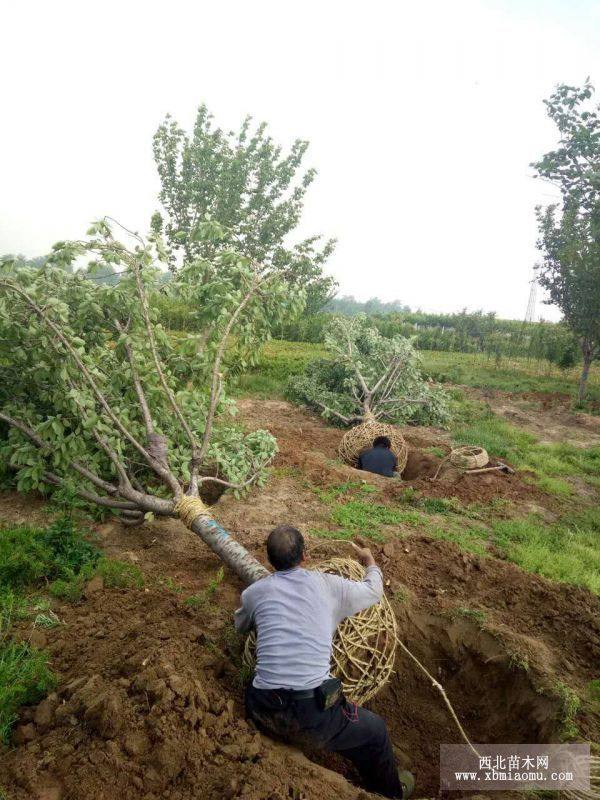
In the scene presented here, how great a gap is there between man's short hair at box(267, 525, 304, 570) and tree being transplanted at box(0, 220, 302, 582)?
109 centimetres

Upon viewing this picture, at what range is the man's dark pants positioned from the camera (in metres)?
2.58

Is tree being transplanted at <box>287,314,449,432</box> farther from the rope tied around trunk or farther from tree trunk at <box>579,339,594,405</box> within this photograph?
the rope tied around trunk

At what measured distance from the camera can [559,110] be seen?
53.4ft

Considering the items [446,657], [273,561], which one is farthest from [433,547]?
[273,561]

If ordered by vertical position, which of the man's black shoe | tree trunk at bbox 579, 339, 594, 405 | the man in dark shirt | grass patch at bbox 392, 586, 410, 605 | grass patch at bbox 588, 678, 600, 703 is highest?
tree trunk at bbox 579, 339, 594, 405

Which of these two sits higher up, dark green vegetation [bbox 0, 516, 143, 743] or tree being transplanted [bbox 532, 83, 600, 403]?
tree being transplanted [bbox 532, 83, 600, 403]

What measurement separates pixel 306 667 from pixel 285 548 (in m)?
0.60

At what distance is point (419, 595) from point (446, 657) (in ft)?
1.63

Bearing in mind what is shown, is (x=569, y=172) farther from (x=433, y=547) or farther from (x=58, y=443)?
(x=58, y=443)

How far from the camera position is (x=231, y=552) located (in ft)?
12.3

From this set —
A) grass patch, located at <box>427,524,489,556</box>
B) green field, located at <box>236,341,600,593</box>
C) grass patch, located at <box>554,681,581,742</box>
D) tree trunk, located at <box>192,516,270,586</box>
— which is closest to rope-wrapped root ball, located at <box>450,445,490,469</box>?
green field, located at <box>236,341,600,593</box>

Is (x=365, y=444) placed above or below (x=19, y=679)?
above

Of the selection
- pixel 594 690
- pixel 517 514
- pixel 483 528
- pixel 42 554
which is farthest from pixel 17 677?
pixel 517 514

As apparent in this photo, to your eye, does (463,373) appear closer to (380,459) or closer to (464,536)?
(380,459)
